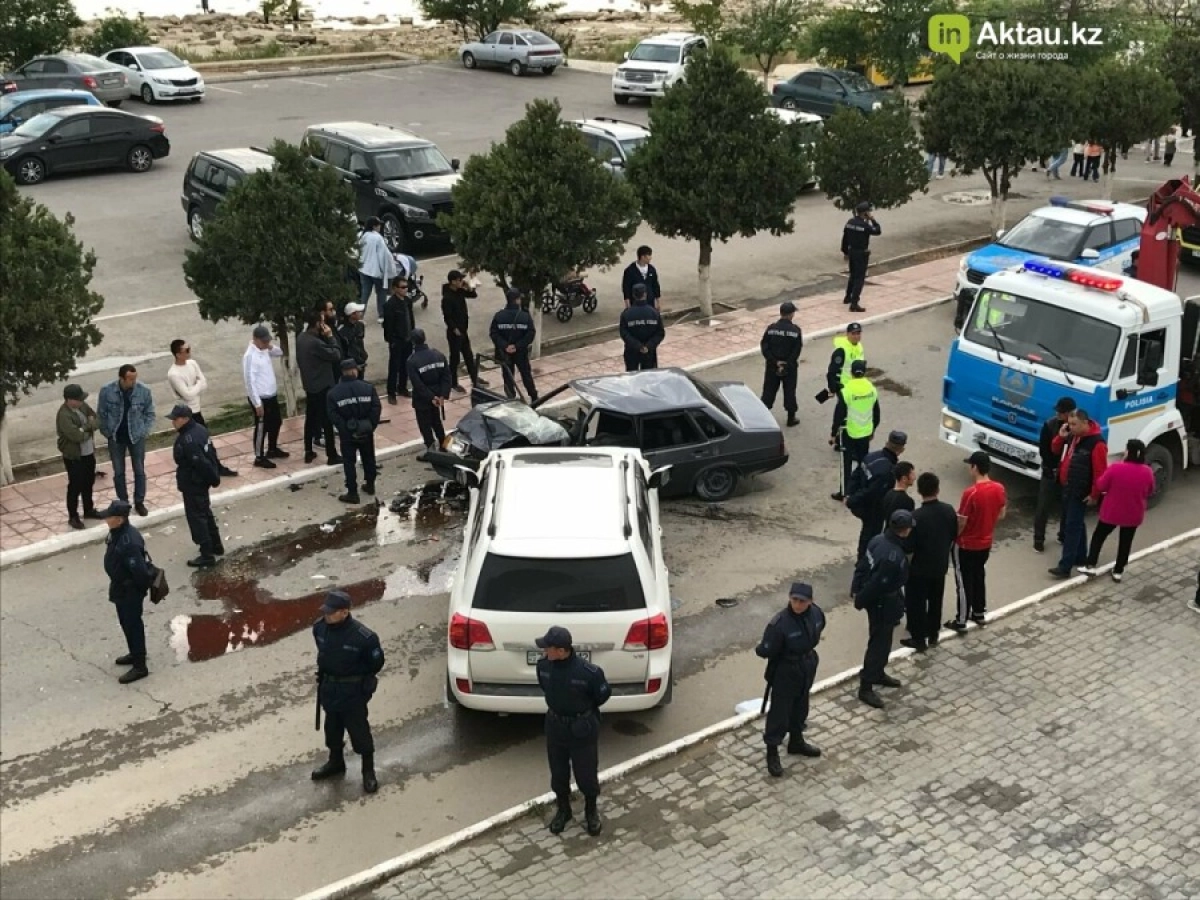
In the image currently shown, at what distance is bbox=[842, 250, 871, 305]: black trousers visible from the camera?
2066 centimetres

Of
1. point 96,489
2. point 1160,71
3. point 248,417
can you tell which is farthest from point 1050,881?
point 1160,71

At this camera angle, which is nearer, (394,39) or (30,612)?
(30,612)

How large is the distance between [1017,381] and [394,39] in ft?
149

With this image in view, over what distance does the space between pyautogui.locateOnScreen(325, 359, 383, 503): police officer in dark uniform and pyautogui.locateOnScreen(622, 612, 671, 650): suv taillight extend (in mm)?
5293

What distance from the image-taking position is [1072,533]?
12742mm

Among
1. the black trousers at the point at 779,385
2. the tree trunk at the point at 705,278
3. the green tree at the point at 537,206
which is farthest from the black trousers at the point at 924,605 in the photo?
the tree trunk at the point at 705,278

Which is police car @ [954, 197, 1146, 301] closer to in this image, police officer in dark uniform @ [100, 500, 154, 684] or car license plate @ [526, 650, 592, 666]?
car license plate @ [526, 650, 592, 666]

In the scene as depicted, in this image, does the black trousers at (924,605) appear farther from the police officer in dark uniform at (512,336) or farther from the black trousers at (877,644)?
the police officer in dark uniform at (512,336)

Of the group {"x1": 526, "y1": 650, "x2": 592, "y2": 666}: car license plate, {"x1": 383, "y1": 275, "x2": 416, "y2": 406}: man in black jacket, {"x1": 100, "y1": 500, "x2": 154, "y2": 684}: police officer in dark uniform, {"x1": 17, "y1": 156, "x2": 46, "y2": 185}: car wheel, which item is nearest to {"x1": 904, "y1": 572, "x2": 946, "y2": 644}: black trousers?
{"x1": 526, "y1": 650, "x2": 592, "y2": 666}: car license plate

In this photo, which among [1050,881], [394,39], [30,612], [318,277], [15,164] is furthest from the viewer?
[394,39]

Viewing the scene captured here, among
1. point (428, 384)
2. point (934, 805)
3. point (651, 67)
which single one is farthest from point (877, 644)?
point (651, 67)

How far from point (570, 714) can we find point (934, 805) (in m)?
2.61

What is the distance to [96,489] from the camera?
14.5 meters

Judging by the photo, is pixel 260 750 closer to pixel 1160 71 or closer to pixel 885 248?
pixel 885 248
